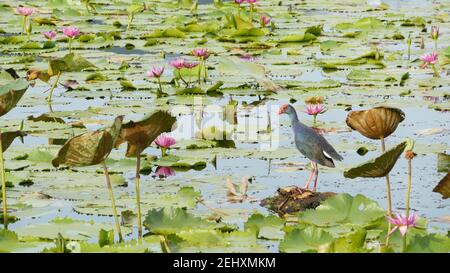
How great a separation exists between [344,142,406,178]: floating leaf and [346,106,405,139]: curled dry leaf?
1.04 ft

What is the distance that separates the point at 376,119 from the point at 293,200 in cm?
57

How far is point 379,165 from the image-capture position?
344 centimetres

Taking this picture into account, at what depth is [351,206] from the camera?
3883 millimetres

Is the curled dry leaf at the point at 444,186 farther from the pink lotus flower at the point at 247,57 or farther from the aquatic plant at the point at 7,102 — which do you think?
the pink lotus flower at the point at 247,57

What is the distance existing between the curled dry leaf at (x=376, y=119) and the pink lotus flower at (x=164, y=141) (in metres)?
1.34

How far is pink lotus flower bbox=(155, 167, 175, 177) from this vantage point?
4.71 meters

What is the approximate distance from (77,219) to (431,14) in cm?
813

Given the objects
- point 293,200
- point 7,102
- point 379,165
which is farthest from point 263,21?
point 379,165

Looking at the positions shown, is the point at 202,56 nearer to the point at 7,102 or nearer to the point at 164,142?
the point at 164,142

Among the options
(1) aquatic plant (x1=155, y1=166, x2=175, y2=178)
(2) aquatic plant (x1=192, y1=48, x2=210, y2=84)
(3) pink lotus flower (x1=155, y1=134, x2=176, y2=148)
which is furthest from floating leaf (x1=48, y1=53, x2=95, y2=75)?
(1) aquatic plant (x1=155, y1=166, x2=175, y2=178)

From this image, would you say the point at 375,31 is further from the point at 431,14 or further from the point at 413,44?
the point at 431,14

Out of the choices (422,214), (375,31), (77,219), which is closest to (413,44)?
(375,31)

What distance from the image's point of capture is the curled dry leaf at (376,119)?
378 cm

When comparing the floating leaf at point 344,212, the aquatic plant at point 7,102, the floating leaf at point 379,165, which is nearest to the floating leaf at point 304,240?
the floating leaf at point 379,165
